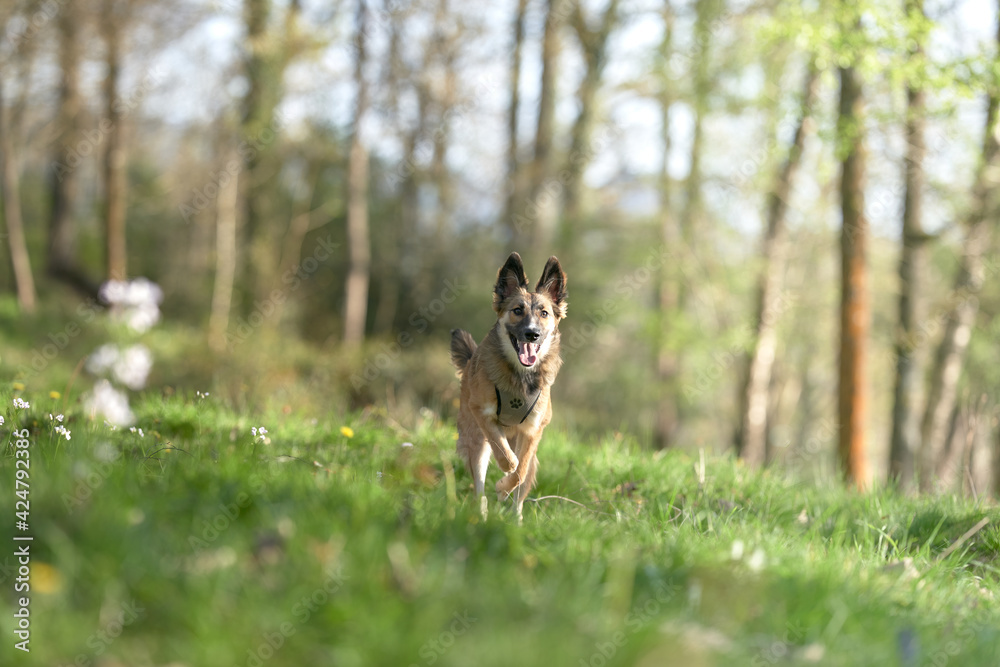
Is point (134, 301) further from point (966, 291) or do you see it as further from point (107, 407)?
point (966, 291)

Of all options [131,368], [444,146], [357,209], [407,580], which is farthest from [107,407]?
[444,146]

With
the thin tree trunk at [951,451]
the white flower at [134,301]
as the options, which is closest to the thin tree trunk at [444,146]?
the white flower at [134,301]

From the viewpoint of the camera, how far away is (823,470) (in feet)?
22.2

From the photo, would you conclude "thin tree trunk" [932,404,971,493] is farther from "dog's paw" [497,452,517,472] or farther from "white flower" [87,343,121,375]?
"white flower" [87,343,121,375]

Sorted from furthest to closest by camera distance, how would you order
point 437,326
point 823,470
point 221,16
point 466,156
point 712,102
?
point 466,156, point 437,326, point 221,16, point 712,102, point 823,470

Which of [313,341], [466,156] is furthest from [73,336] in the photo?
[466,156]

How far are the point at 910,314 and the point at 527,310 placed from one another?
34.7ft

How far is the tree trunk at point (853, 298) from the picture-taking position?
11.8 metres

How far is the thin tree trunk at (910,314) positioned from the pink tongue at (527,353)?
9.18 m

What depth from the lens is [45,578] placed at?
2418 millimetres

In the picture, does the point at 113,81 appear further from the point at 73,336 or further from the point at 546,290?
the point at 546,290

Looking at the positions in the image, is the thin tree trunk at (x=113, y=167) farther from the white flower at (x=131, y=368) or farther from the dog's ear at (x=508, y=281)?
the dog's ear at (x=508, y=281)

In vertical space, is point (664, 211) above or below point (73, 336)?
above

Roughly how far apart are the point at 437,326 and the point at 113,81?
34.1 ft
